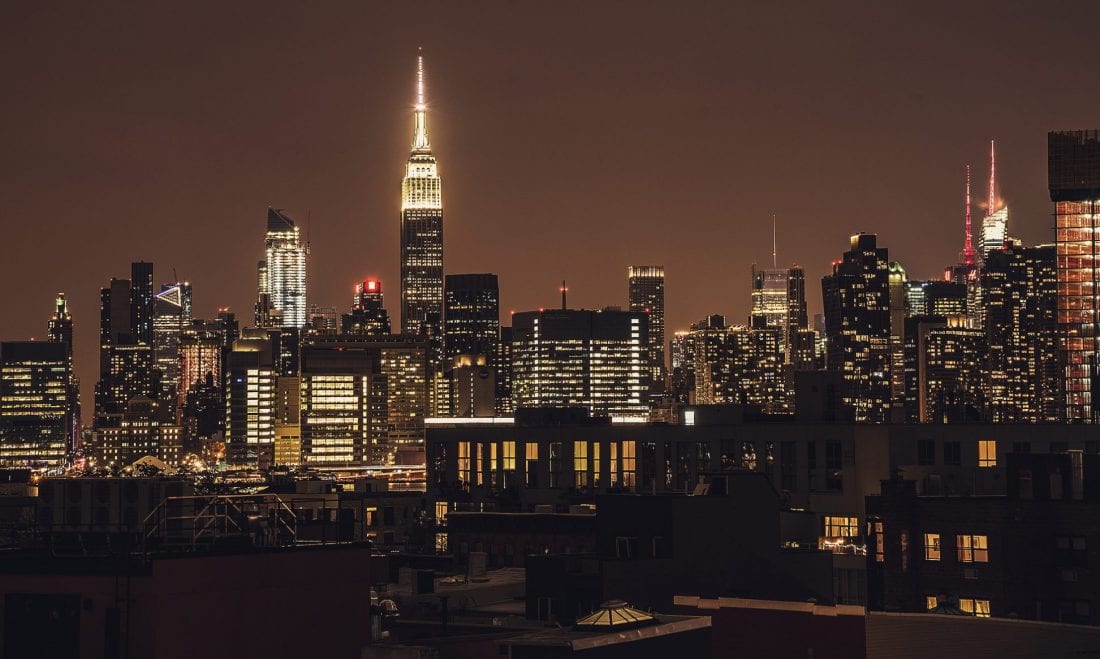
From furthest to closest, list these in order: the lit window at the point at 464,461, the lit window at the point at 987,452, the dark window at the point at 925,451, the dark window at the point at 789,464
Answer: the lit window at the point at 464,461 → the dark window at the point at 789,464 → the lit window at the point at 987,452 → the dark window at the point at 925,451

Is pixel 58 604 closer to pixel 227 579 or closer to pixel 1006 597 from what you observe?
pixel 227 579

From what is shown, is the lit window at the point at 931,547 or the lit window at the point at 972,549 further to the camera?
the lit window at the point at 931,547

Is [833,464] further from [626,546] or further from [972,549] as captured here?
[626,546]

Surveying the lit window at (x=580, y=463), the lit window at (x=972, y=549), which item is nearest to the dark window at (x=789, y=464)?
the lit window at (x=580, y=463)

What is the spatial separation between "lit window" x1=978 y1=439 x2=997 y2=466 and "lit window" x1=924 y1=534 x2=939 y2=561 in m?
50.7

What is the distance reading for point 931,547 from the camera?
2992 inches

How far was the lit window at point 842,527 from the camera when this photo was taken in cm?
11184

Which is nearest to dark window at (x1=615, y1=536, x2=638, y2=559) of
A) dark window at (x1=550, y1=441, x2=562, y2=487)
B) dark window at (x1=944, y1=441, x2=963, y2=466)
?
dark window at (x1=944, y1=441, x2=963, y2=466)

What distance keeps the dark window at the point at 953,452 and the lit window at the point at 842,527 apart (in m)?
11.6

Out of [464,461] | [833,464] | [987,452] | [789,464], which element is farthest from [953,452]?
[464,461]

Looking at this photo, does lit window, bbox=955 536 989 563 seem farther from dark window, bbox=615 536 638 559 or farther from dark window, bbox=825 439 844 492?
dark window, bbox=825 439 844 492

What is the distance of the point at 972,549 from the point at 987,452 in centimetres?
5284

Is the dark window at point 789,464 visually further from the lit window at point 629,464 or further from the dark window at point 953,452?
the lit window at point 629,464

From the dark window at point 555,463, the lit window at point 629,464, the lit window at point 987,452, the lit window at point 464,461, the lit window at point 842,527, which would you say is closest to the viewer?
the lit window at point 842,527
